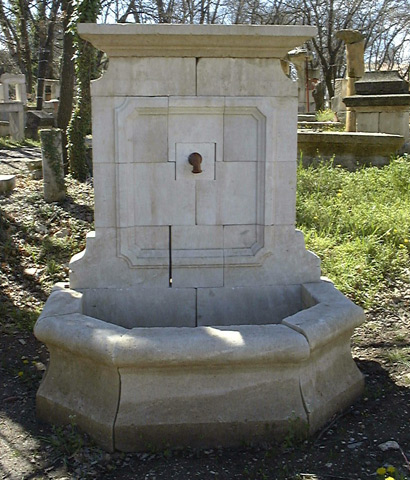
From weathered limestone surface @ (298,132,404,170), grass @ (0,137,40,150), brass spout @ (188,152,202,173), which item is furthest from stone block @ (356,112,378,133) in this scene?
grass @ (0,137,40,150)

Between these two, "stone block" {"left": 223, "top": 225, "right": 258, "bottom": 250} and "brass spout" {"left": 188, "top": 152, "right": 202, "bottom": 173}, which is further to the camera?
"stone block" {"left": 223, "top": 225, "right": 258, "bottom": 250}

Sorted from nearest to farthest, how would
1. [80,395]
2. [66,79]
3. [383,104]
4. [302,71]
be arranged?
[80,395], [66,79], [383,104], [302,71]

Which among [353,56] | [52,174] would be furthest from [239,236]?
[353,56]

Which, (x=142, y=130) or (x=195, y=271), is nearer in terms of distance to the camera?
(x=142, y=130)

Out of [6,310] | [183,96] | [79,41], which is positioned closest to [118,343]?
[183,96]

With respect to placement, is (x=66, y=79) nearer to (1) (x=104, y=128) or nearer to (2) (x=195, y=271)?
(1) (x=104, y=128)

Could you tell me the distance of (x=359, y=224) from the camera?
654cm

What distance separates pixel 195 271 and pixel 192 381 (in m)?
0.97

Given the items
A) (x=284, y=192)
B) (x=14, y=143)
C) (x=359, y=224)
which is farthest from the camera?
(x=14, y=143)

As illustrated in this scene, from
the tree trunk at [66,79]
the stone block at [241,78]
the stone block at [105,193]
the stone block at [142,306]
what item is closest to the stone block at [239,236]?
the stone block at [142,306]

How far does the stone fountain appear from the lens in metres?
3.20

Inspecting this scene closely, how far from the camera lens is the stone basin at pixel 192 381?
3130 mm

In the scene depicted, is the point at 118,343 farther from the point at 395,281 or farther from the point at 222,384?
the point at 395,281

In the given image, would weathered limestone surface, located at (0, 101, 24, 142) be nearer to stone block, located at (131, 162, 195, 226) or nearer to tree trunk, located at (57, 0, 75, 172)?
tree trunk, located at (57, 0, 75, 172)
